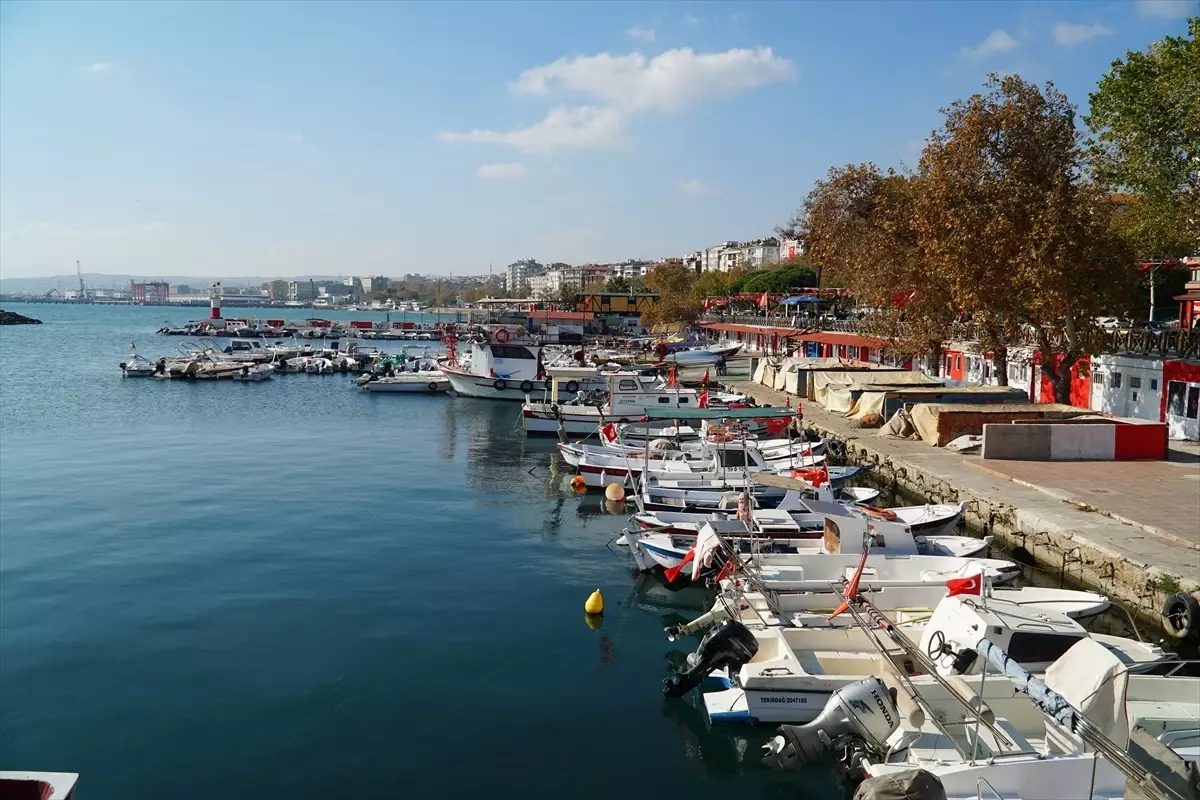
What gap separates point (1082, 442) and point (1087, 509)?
6.80 metres

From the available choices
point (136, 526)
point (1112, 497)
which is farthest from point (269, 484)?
point (1112, 497)

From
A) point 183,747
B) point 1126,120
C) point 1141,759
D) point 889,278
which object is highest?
point 1126,120

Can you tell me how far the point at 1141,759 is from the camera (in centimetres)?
998

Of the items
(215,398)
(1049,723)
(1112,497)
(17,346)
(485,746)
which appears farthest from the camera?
(17,346)

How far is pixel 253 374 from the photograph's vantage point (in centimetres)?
6406

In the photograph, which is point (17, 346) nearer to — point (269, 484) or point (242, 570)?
point (269, 484)

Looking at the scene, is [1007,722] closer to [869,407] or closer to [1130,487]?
[1130,487]

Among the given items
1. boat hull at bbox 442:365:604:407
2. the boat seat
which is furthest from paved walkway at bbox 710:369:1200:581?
boat hull at bbox 442:365:604:407

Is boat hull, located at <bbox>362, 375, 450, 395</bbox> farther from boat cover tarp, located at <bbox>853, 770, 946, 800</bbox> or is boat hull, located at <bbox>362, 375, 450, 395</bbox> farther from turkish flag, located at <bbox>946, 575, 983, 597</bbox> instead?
boat cover tarp, located at <bbox>853, 770, 946, 800</bbox>

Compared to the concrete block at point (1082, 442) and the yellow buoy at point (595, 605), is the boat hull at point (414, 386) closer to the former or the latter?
the concrete block at point (1082, 442)

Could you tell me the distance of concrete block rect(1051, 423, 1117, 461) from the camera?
84.2ft

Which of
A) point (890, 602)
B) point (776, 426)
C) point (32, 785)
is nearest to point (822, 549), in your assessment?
point (890, 602)

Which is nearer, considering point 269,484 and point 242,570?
point 242,570

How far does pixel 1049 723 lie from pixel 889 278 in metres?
30.1
